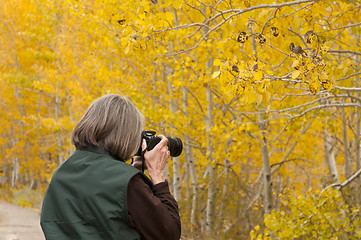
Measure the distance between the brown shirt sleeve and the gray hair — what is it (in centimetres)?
17

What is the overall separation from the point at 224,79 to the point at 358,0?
6.21ft

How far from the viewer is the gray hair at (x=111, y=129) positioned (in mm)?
1953

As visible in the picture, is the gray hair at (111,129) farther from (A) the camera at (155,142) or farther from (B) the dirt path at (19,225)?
(B) the dirt path at (19,225)

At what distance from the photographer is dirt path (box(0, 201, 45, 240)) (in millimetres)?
8867

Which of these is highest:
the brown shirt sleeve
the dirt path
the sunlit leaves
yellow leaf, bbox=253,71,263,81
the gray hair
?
yellow leaf, bbox=253,71,263,81

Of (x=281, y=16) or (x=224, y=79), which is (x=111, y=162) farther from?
(x=281, y=16)

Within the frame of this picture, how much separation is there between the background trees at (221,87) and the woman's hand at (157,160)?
30.1 inches

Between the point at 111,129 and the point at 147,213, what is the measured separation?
1.37 feet

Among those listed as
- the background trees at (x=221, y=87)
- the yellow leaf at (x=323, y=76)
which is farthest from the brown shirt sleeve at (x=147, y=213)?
the yellow leaf at (x=323, y=76)

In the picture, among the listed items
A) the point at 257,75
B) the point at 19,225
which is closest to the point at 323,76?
the point at 257,75

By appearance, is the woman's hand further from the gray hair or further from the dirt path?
the dirt path

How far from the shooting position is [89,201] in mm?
1812

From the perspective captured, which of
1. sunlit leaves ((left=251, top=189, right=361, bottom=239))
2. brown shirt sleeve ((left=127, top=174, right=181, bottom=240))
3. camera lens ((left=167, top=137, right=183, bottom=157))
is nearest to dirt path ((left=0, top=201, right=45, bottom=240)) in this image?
sunlit leaves ((left=251, top=189, right=361, bottom=239))

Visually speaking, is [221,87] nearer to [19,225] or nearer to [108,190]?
[108,190]
